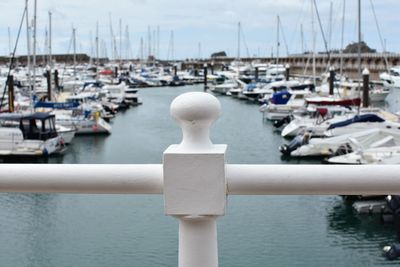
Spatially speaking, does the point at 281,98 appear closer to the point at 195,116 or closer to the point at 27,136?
the point at 27,136

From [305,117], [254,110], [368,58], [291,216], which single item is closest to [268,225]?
[291,216]

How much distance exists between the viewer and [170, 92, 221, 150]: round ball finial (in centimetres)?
162

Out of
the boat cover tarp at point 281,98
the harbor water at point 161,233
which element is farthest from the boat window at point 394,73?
the harbor water at point 161,233

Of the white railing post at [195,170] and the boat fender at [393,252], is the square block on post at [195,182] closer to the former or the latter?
the white railing post at [195,170]

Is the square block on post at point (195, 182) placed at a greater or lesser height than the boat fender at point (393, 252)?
greater

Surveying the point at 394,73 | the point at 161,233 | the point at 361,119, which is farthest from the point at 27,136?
the point at 394,73

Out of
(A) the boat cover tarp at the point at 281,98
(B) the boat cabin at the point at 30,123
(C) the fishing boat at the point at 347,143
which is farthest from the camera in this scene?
(A) the boat cover tarp at the point at 281,98

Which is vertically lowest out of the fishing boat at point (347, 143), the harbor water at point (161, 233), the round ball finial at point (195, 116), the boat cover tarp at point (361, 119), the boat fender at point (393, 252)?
the harbor water at point (161, 233)

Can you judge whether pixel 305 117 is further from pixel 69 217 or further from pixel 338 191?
pixel 338 191

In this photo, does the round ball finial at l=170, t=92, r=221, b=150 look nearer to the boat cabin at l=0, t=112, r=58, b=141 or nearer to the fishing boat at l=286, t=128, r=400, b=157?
the fishing boat at l=286, t=128, r=400, b=157

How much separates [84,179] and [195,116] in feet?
1.16

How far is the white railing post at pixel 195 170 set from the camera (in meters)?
1.63

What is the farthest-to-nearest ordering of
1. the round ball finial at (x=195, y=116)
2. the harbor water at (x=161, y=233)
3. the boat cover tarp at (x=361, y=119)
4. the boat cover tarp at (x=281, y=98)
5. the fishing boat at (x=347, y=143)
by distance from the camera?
1. the boat cover tarp at (x=281, y=98)
2. the boat cover tarp at (x=361, y=119)
3. the fishing boat at (x=347, y=143)
4. the harbor water at (x=161, y=233)
5. the round ball finial at (x=195, y=116)

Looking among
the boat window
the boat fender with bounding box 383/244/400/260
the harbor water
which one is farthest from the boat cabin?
the boat window
